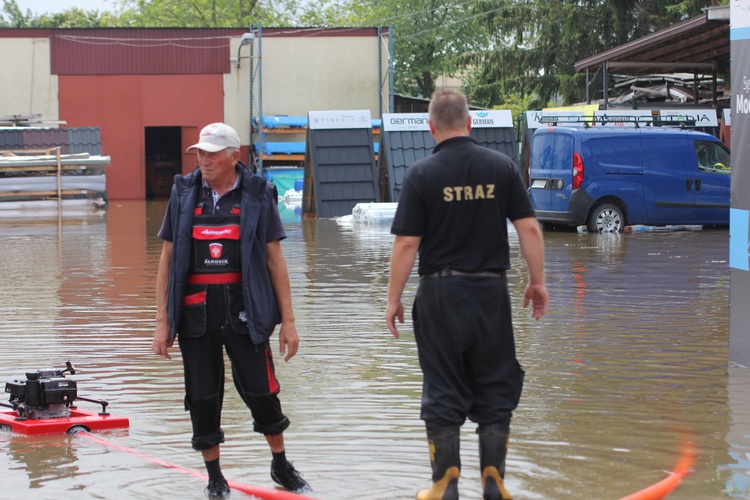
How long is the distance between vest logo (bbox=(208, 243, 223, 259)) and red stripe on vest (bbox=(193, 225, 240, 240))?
1.2 inches

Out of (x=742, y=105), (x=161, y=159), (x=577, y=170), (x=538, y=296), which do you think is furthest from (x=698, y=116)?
(x=161, y=159)

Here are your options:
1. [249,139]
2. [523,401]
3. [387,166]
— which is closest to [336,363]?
[523,401]

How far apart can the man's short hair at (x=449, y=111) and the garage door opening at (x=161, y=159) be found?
1588 inches

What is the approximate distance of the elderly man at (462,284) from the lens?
4469 millimetres

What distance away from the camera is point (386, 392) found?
684 cm

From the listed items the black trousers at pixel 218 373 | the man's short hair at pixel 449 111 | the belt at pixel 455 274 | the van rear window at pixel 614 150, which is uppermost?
the van rear window at pixel 614 150

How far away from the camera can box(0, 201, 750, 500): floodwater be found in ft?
16.6

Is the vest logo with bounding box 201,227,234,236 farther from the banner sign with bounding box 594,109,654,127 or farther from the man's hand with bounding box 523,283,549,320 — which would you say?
the banner sign with bounding box 594,109,654,127

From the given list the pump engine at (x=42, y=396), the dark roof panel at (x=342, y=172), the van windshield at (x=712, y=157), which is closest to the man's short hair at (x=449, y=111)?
the pump engine at (x=42, y=396)

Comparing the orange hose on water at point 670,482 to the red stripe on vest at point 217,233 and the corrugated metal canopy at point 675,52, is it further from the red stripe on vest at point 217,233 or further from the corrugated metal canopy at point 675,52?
the corrugated metal canopy at point 675,52

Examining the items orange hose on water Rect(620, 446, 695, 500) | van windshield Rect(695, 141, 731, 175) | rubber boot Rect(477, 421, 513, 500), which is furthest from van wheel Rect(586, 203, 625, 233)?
rubber boot Rect(477, 421, 513, 500)

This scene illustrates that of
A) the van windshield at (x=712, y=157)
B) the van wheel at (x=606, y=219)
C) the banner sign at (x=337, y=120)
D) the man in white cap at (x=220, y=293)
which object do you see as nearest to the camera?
the man in white cap at (x=220, y=293)

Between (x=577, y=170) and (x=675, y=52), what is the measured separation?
35.4 feet

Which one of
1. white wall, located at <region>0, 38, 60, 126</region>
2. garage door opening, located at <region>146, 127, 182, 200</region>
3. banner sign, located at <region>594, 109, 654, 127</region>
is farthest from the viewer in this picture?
garage door opening, located at <region>146, 127, 182, 200</region>
